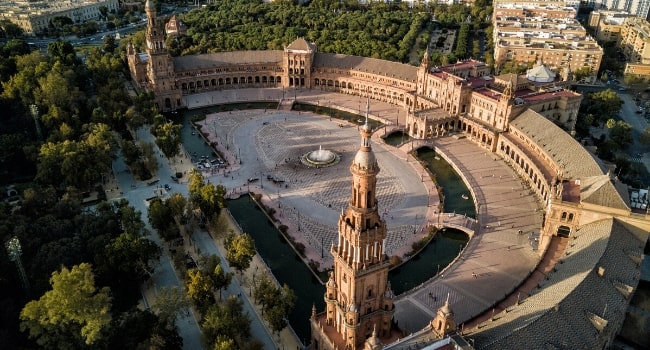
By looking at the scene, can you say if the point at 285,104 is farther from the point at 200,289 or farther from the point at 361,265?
the point at 361,265

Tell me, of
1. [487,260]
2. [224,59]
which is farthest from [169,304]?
[224,59]

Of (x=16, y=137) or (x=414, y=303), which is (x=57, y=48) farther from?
(x=414, y=303)

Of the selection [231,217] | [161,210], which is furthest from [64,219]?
[231,217]

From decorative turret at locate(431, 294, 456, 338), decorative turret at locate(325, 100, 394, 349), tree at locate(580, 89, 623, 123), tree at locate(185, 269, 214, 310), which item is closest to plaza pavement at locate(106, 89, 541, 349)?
tree at locate(185, 269, 214, 310)

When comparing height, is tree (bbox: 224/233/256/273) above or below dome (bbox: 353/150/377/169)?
below

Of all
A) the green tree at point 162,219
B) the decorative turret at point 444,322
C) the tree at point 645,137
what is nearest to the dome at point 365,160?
the decorative turret at point 444,322

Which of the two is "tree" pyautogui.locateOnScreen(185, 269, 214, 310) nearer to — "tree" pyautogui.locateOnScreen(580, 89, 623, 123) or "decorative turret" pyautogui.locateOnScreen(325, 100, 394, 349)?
"decorative turret" pyautogui.locateOnScreen(325, 100, 394, 349)
